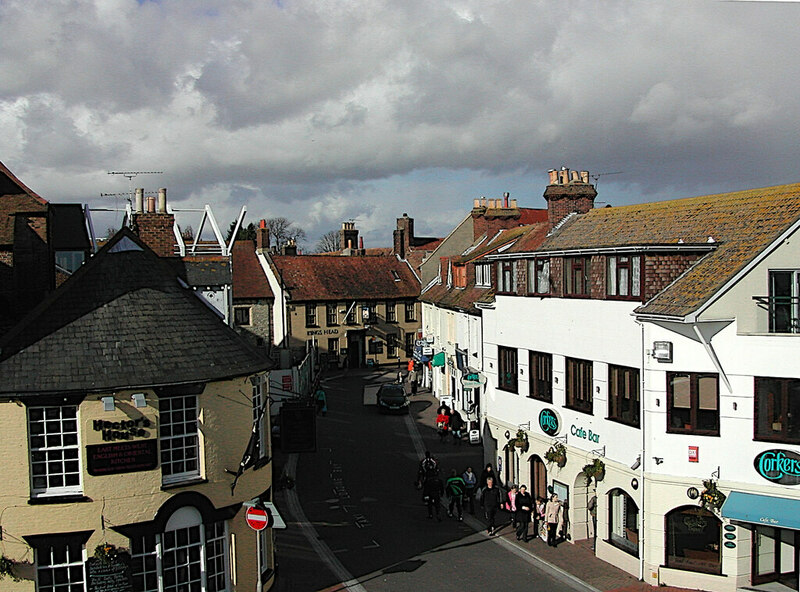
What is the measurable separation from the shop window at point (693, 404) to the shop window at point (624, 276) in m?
2.42

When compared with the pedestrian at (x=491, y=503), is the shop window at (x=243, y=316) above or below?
above

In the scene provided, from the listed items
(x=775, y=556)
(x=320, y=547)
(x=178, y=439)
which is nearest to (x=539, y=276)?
(x=775, y=556)

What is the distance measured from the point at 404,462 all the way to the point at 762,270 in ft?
58.0

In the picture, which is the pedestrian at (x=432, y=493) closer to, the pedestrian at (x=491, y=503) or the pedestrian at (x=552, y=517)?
the pedestrian at (x=491, y=503)

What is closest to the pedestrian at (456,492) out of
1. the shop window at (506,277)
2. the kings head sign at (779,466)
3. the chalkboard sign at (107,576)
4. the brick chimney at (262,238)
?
the shop window at (506,277)

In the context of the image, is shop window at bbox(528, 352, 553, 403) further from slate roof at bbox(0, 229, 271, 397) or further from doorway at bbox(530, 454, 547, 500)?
slate roof at bbox(0, 229, 271, 397)

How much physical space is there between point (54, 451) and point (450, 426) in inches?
896

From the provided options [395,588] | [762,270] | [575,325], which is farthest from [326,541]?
[762,270]

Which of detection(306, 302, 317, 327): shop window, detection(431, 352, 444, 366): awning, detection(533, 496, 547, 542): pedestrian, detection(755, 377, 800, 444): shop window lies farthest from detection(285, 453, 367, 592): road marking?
detection(306, 302, 317, 327): shop window

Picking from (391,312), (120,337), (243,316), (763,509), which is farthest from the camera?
(391,312)

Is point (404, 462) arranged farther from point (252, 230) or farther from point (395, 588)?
point (252, 230)

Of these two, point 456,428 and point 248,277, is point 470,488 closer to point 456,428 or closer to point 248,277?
point 456,428

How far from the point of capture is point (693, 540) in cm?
1819

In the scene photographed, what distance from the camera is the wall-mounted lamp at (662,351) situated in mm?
18094
